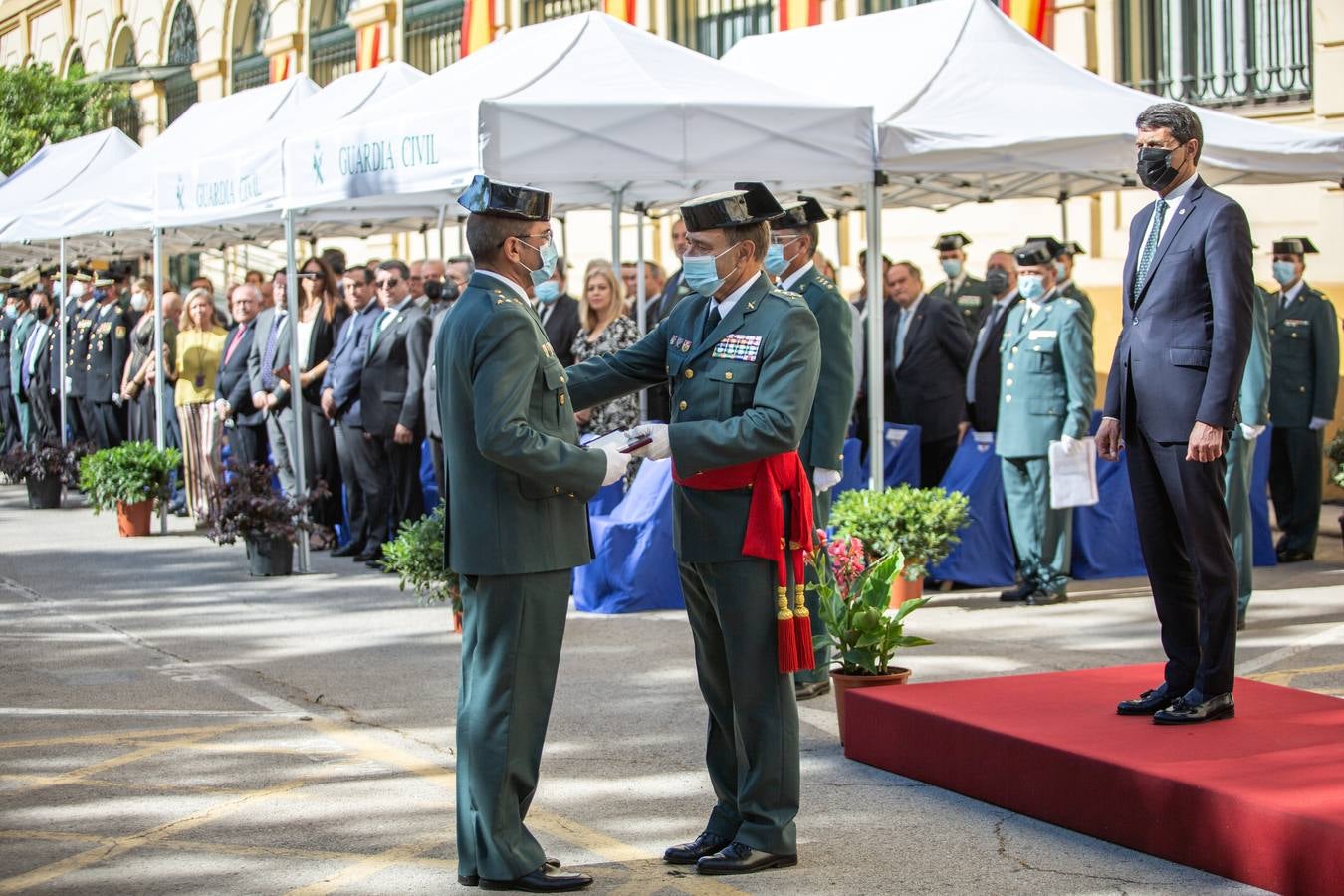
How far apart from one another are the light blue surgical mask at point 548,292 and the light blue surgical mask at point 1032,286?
2745mm

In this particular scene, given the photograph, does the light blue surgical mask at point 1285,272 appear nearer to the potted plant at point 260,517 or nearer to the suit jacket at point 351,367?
the suit jacket at point 351,367

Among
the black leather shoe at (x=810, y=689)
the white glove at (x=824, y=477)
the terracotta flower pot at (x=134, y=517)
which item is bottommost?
the black leather shoe at (x=810, y=689)

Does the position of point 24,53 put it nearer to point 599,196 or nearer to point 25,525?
point 25,525

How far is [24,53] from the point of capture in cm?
4438

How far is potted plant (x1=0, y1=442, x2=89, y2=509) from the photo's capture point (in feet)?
56.6

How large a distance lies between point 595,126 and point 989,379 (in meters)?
2.95

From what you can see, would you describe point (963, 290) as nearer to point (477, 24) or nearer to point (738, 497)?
point (738, 497)

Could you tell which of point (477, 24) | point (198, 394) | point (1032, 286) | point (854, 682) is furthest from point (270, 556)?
point (477, 24)

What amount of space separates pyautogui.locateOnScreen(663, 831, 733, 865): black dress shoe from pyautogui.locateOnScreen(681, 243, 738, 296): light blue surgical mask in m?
1.53

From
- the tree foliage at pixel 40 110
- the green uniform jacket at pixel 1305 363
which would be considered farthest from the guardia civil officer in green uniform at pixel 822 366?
the tree foliage at pixel 40 110

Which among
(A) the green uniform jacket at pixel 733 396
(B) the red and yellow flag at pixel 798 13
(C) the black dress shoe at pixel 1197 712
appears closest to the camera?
(A) the green uniform jacket at pixel 733 396

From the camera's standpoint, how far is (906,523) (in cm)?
978

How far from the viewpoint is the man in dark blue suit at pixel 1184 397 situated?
228 inches

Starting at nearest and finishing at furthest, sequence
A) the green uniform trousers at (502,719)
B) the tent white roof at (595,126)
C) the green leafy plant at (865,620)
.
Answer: the green uniform trousers at (502,719) → the green leafy plant at (865,620) → the tent white roof at (595,126)
